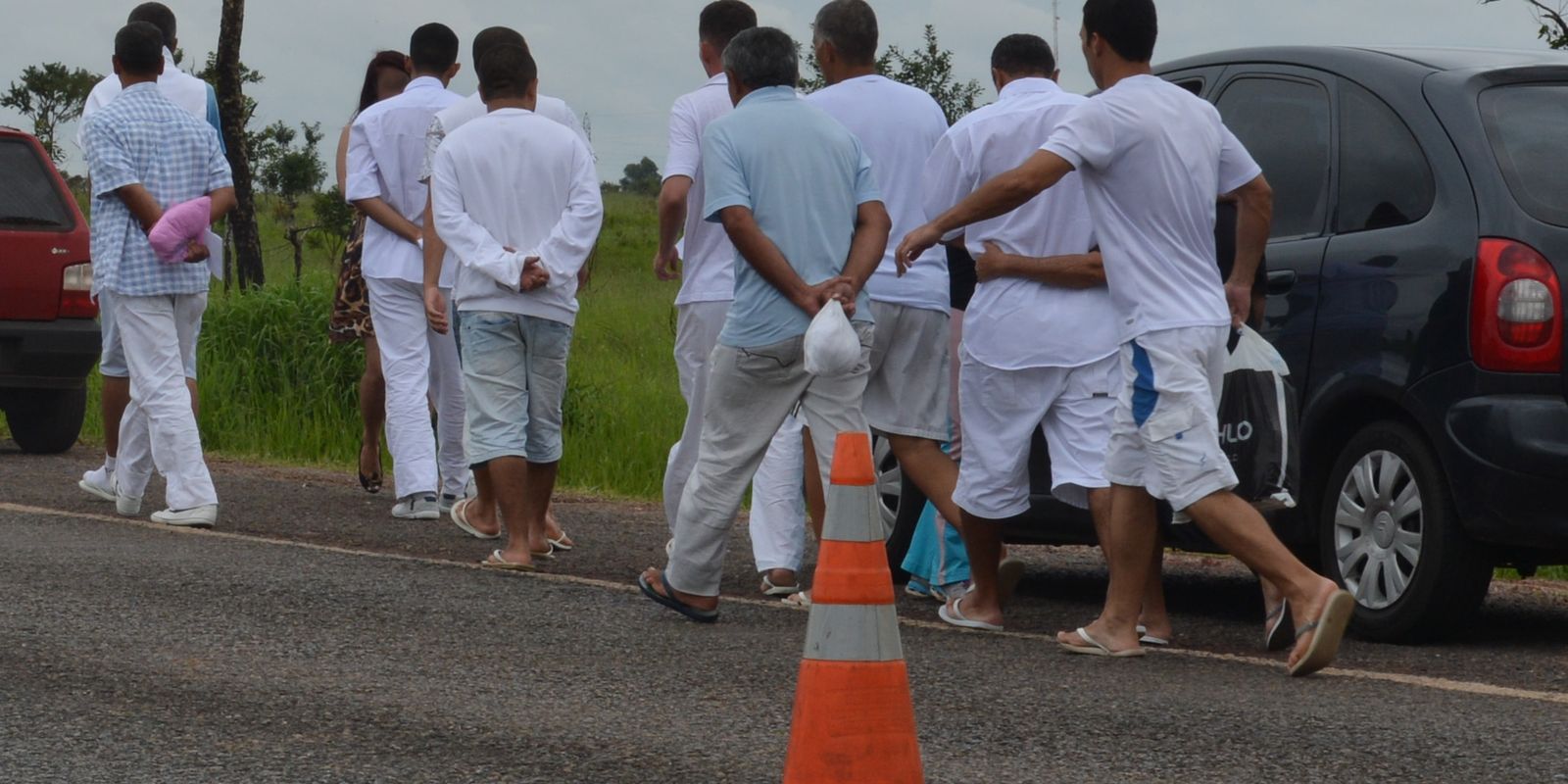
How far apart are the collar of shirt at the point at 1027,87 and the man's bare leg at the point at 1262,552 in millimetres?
1600

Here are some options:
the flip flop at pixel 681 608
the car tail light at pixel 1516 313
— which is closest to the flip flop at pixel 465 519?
the flip flop at pixel 681 608

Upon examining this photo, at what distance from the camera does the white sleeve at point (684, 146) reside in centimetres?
768

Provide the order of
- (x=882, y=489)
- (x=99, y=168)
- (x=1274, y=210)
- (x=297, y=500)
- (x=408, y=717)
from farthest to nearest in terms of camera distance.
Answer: (x=297, y=500)
(x=99, y=168)
(x=882, y=489)
(x=1274, y=210)
(x=408, y=717)

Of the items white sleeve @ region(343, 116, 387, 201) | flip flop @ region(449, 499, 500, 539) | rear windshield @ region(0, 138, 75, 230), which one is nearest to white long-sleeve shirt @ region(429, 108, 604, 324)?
flip flop @ region(449, 499, 500, 539)

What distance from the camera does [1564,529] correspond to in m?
6.31

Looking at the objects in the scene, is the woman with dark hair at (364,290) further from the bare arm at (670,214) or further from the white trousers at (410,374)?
the bare arm at (670,214)

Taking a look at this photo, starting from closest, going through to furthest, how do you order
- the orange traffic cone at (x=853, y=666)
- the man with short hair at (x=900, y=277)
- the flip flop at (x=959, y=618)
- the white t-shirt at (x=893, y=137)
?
1. the orange traffic cone at (x=853, y=666)
2. the flip flop at (x=959, y=618)
3. the man with short hair at (x=900, y=277)
4. the white t-shirt at (x=893, y=137)

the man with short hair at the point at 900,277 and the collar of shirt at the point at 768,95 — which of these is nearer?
the collar of shirt at the point at 768,95

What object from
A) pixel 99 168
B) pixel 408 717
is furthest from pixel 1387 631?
pixel 99 168

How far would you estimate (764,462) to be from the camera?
25.2 feet

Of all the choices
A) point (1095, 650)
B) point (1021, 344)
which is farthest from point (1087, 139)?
point (1095, 650)

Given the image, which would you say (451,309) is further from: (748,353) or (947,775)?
(947,775)

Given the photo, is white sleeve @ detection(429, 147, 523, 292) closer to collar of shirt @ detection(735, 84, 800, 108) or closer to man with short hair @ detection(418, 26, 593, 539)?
man with short hair @ detection(418, 26, 593, 539)

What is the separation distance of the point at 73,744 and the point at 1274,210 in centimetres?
412
